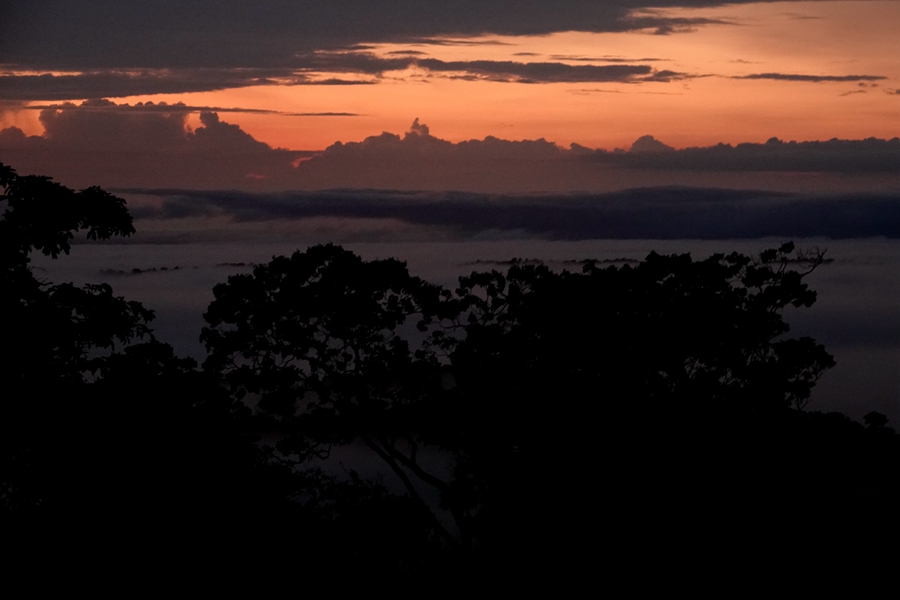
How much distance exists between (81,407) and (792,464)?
1500 cm

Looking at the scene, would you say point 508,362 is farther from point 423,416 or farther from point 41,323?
point 41,323

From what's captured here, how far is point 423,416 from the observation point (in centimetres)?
2414

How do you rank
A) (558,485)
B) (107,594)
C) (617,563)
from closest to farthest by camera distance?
(107,594), (617,563), (558,485)

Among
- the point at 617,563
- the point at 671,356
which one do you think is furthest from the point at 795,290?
the point at 617,563

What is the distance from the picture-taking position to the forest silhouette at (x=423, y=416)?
56.4ft

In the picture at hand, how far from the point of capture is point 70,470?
57.6ft

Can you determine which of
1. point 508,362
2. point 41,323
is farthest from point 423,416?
point 41,323

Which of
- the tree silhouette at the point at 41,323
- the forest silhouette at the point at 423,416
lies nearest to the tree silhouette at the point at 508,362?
the forest silhouette at the point at 423,416

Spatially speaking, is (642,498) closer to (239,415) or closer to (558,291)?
(558,291)

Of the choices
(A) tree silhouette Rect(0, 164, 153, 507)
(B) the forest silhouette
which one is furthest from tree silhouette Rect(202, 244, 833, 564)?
(A) tree silhouette Rect(0, 164, 153, 507)

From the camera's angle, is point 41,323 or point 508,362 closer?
point 41,323

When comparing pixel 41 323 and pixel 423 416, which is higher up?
pixel 41 323

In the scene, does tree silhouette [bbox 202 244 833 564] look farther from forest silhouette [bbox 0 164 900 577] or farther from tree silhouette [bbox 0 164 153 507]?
tree silhouette [bbox 0 164 153 507]

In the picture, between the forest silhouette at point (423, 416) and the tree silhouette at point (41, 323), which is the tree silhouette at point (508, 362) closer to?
the forest silhouette at point (423, 416)
